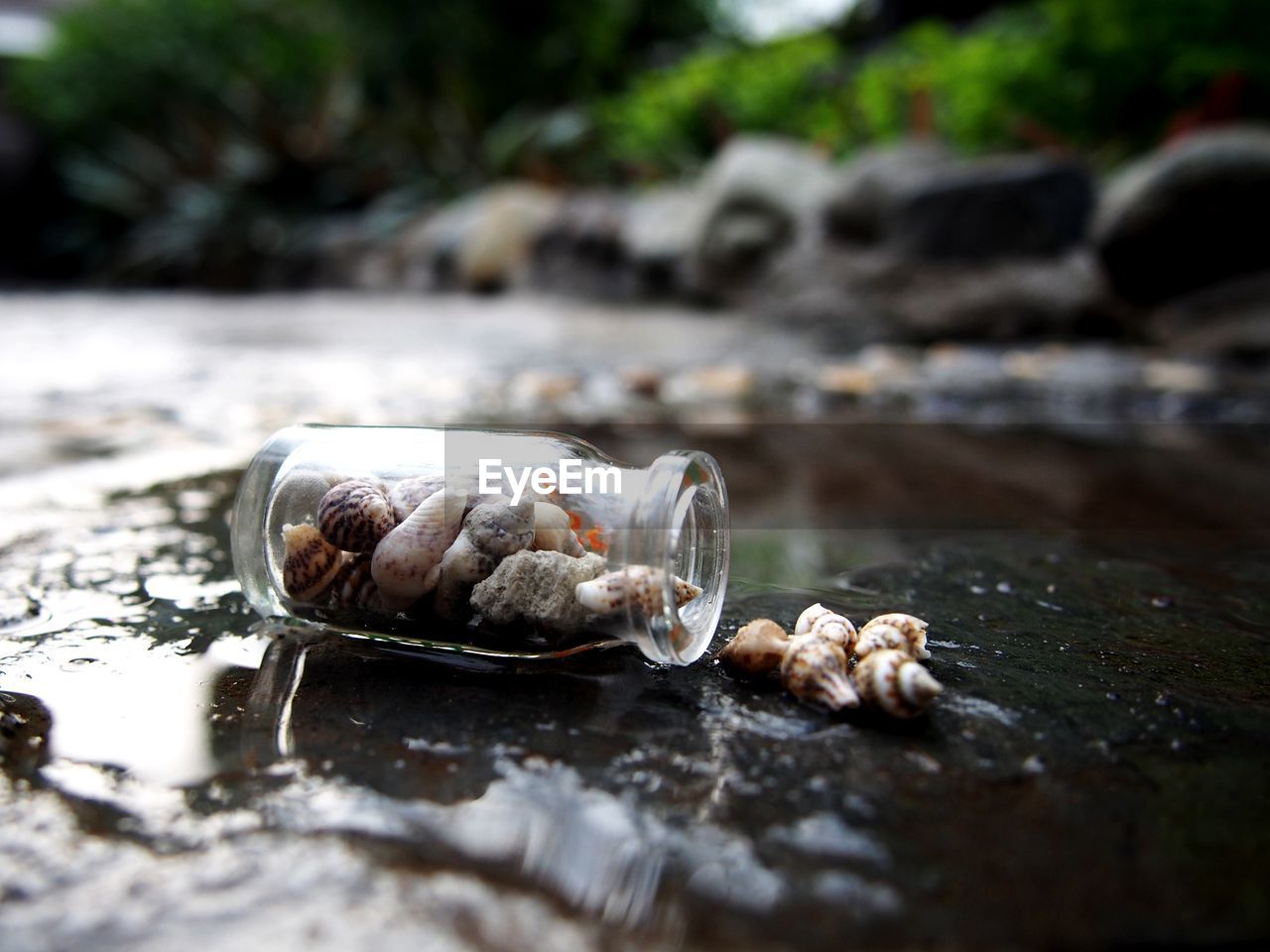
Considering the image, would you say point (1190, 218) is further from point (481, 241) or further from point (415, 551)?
point (481, 241)

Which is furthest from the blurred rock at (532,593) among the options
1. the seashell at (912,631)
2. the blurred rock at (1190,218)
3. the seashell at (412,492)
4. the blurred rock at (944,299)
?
the blurred rock at (1190,218)

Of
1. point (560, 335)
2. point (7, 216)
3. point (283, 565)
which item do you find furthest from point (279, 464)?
point (7, 216)

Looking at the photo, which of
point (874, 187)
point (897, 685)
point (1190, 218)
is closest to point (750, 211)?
point (874, 187)

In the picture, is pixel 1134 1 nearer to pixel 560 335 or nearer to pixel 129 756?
pixel 560 335

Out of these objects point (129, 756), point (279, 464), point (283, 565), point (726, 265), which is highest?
point (726, 265)

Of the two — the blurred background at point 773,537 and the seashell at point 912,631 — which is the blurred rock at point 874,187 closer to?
the blurred background at point 773,537

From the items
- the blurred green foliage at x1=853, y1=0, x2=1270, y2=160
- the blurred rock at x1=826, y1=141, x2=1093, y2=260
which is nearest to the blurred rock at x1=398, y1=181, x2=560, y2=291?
the blurred green foliage at x1=853, y1=0, x2=1270, y2=160

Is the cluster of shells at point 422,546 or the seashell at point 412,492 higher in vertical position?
the seashell at point 412,492
